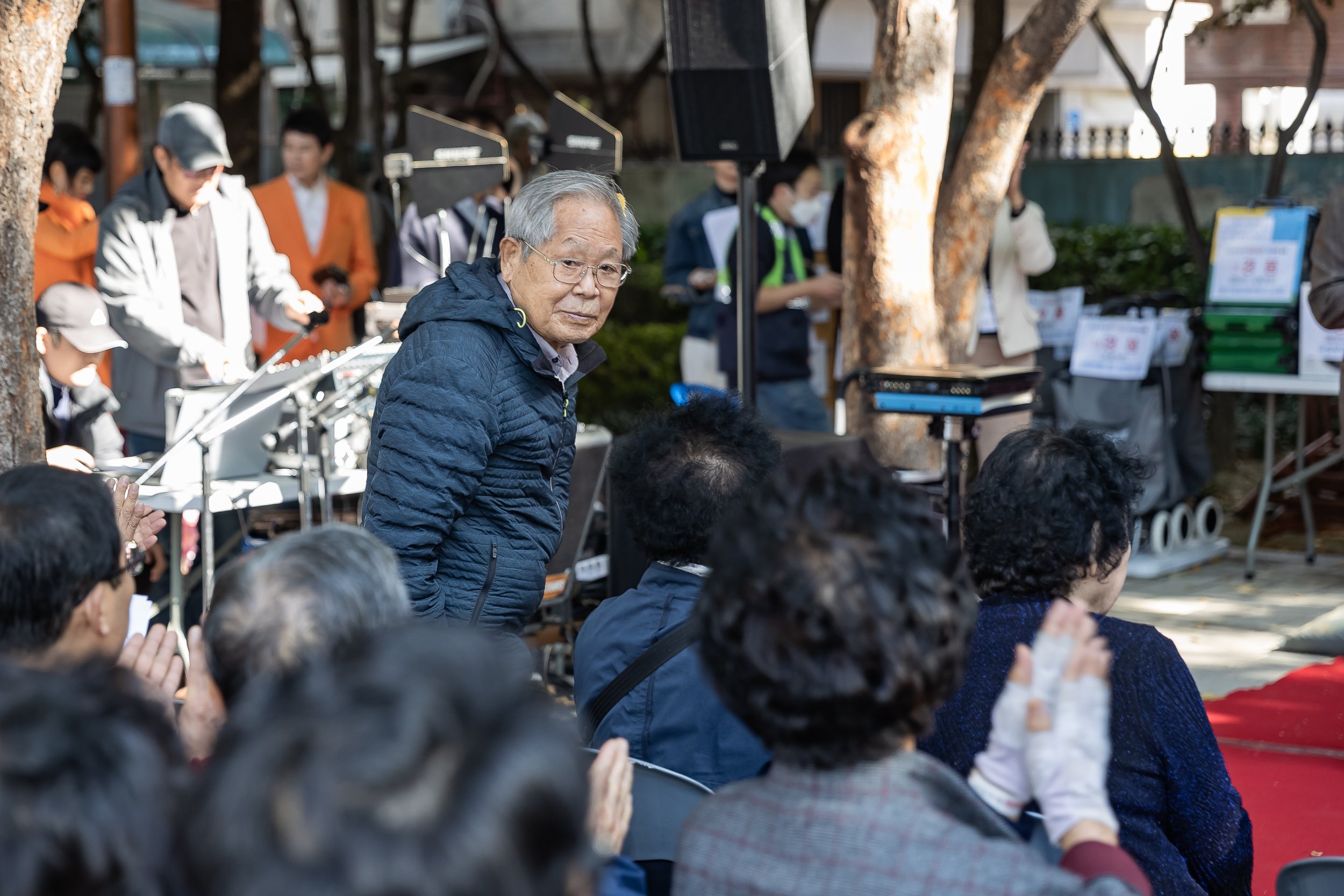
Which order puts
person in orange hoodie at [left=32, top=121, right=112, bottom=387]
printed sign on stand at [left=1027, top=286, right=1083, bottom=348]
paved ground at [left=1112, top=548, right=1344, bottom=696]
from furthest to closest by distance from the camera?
printed sign on stand at [left=1027, top=286, right=1083, bottom=348]
person in orange hoodie at [left=32, top=121, right=112, bottom=387]
paved ground at [left=1112, top=548, right=1344, bottom=696]

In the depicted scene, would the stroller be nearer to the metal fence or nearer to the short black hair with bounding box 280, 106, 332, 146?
the metal fence

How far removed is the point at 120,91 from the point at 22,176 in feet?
13.6

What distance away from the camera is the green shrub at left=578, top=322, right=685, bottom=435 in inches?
445

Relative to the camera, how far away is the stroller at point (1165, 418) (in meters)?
6.91

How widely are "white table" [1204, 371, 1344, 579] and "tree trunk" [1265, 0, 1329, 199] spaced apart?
71.0 inches

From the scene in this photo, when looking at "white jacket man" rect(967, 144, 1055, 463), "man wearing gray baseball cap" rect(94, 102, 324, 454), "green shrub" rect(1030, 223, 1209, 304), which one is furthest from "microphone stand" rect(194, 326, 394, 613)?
"green shrub" rect(1030, 223, 1209, 304)

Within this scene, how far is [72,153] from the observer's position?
5.84 metres

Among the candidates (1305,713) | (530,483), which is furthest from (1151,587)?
(530,483)

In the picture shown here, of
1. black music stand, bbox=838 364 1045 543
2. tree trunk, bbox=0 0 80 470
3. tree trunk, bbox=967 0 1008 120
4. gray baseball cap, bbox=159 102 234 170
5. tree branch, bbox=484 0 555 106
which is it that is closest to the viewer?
tree trunk, bbox=0 0 80 470

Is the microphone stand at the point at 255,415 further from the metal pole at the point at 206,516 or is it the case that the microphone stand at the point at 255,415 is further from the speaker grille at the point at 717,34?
the speaker grille at the point at 717,34

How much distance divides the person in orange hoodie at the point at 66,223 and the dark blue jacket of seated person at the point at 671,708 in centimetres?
366

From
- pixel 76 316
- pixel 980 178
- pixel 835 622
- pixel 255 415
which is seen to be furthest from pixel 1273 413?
pixel 835 622

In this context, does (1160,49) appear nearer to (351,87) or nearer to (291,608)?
(351,87)

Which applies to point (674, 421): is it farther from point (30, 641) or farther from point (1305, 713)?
point (1305, 713)
